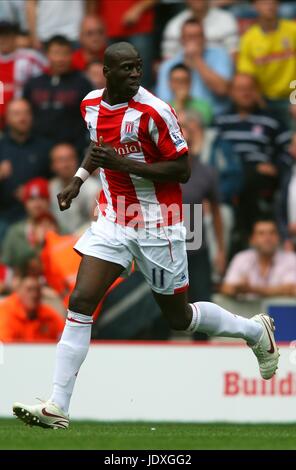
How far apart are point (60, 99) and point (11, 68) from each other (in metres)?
0.89

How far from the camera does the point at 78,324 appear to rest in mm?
7832

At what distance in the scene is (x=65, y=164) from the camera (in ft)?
42.9

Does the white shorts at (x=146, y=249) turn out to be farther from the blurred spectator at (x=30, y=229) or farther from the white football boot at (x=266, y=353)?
the blurred spectator at (x=30, y=229)

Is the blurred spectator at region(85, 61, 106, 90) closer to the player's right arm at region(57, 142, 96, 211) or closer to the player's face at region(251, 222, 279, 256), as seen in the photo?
the player's face at region(251, 222, 279, 256)

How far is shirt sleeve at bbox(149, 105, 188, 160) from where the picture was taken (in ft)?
25.4

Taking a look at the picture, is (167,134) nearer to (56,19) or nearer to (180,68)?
(180,68)

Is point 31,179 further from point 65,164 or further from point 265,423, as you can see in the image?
point 265,423

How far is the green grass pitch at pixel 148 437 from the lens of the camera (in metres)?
7.18

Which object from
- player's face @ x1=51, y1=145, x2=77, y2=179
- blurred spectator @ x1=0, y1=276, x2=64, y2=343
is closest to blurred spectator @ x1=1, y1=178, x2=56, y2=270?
player's face @ x1=51, y1=145, x2=77, y2=179

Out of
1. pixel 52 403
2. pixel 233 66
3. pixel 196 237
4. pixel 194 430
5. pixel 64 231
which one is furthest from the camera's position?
pixel 233 66
